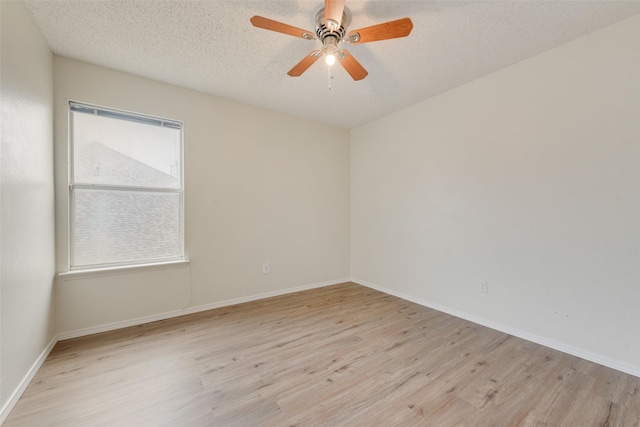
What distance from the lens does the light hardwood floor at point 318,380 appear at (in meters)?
1.45

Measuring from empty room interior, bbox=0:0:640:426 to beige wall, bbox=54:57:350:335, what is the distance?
24 millimetres

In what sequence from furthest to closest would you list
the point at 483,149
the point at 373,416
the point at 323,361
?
the point at 483,149
the point at 323,361
the point at 373,416

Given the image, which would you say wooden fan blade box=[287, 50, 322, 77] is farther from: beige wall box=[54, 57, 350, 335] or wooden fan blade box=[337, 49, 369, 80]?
beige wall box=[54, 57, 350, 335]

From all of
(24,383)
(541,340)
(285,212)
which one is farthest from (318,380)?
(285,212)

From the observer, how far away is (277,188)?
3.53 meters

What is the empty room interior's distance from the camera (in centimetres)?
160

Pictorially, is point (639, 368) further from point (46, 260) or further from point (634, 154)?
point (46, 260)

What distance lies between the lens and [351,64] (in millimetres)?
1905

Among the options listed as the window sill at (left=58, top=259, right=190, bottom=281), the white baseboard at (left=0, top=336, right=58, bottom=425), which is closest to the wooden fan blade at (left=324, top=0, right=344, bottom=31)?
the window sill at (left=58, top=259, right=190, bottom=281)

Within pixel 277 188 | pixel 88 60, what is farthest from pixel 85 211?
pixel 277 188

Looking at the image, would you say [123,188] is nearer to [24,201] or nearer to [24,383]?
[24,201]

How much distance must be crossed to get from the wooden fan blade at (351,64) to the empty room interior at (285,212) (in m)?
0.04

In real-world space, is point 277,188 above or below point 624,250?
above

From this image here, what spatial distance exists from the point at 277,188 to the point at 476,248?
252cm
